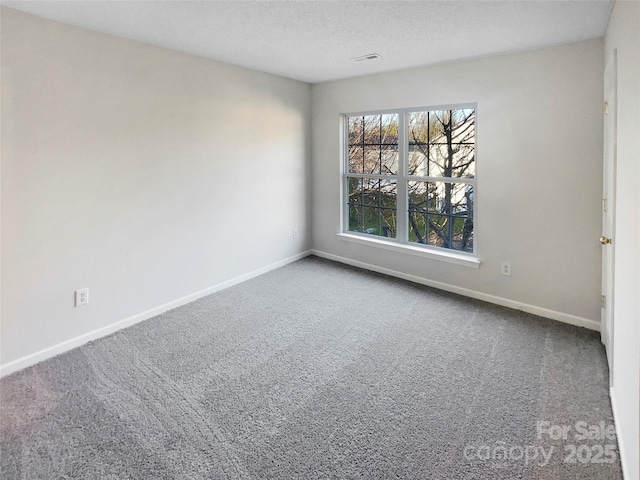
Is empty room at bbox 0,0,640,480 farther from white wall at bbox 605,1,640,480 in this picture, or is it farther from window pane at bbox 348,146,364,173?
window pane at bbox 348,146,364,173

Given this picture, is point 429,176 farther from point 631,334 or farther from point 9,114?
point 9,114

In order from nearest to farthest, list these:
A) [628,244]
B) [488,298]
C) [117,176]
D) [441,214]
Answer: [628,244], [117,176], [488,298], [441,214]

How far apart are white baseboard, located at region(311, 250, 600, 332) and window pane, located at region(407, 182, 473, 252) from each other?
1.32 feet

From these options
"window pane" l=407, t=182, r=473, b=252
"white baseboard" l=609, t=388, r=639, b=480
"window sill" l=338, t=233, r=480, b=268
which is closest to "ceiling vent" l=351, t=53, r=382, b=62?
"window pane" l=407, t=182, r=473, b=252

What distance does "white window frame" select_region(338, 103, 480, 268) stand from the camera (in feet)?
12.1

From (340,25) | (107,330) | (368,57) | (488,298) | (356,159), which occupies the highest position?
(368,57)

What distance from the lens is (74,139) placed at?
2.70 m

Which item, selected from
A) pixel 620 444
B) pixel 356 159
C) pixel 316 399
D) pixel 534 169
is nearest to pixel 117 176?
pixel 316 399

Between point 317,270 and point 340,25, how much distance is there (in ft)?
8.73

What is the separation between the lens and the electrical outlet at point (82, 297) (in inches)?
112

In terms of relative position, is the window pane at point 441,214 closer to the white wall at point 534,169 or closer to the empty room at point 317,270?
the empty room at point 317,270

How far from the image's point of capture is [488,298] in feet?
11.9

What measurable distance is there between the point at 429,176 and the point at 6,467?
3.83 m

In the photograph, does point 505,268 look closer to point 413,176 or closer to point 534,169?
point 534,169
